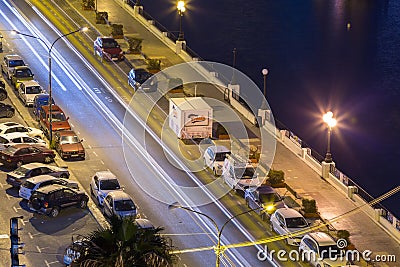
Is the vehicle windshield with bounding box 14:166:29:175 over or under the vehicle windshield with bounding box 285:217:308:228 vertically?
over

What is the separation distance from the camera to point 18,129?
73.5 m

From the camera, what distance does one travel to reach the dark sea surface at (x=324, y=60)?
100413mm

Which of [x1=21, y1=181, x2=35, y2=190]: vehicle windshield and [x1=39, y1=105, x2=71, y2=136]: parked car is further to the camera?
[x1=39, y1=105, x2=71, y2=136]: parked car

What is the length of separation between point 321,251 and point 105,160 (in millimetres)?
19649

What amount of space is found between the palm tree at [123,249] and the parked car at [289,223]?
1920 centimetres

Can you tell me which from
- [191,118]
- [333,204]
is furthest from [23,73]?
[333,204]

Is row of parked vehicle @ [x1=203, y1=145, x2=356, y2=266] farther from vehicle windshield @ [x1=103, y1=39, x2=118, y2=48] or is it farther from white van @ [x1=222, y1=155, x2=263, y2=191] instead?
vehicle windshield @ [x1=103, y1=39, x2=118, y2=48]

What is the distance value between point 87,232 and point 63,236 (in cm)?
140

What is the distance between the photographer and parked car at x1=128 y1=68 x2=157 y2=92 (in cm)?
8512

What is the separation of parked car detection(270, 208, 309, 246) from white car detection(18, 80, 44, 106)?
2637 cm

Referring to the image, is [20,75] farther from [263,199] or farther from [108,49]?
[263,199]

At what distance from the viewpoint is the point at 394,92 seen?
120000mm

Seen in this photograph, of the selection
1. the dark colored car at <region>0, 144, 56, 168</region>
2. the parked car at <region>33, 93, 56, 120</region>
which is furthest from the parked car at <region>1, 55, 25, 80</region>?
the dark colored car at <region>0, 144, 56, 168</region>

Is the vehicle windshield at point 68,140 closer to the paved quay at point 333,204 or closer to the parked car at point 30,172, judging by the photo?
the parked car at point 30,172
